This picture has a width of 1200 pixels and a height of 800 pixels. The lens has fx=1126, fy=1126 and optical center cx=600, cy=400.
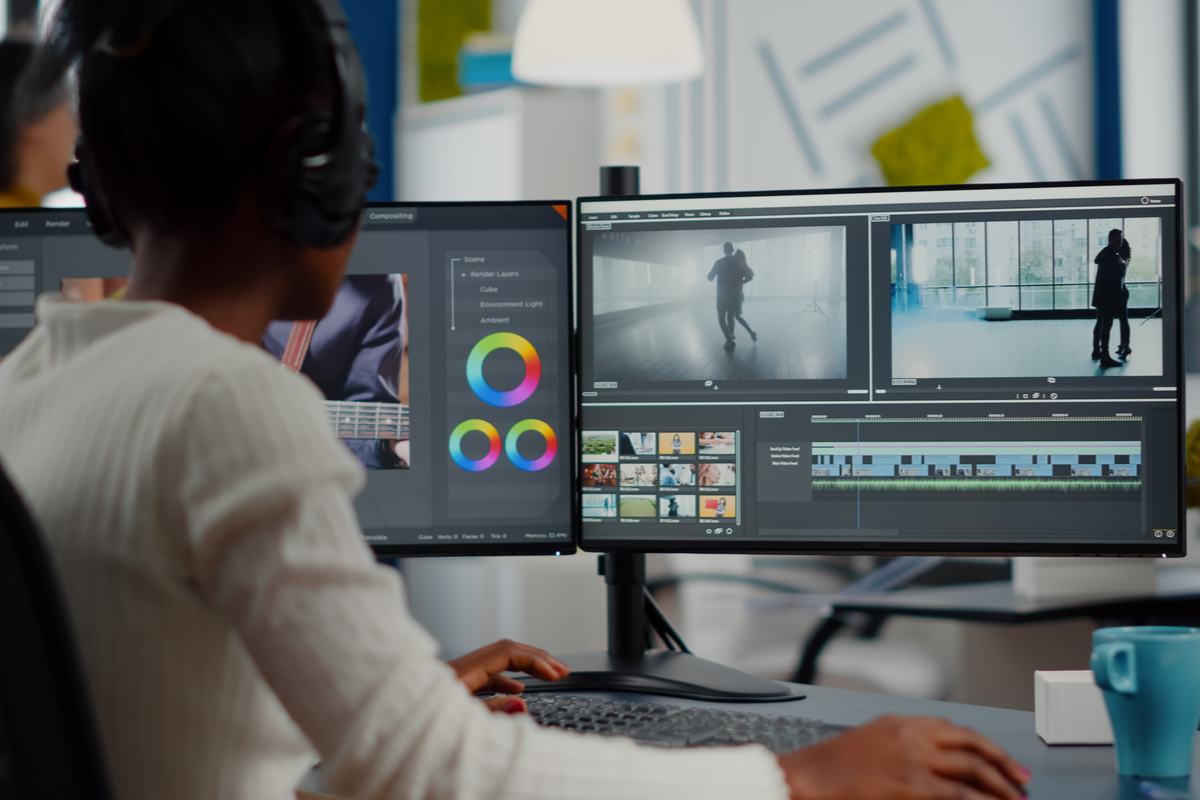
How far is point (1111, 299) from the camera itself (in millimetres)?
1146

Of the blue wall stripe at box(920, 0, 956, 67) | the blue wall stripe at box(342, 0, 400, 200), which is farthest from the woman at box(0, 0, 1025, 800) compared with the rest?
the blue wall stripe at box(342, 0, 400, 200)

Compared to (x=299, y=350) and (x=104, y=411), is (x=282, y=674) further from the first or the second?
(x=299, y=350)

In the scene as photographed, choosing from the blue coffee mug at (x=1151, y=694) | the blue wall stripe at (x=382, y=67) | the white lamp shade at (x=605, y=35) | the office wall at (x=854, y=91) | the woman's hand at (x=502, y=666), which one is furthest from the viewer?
the blue wall stripe at (x=382, y=67)

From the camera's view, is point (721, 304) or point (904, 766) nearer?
point (904, 766)

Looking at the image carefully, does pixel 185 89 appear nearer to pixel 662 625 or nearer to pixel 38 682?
pixel 38 682

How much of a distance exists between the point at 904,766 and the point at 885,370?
1.84 ft

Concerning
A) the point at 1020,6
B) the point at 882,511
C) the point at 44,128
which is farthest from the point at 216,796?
the point at 1020,6

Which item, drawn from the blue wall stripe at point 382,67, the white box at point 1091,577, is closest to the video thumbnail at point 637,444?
the white box at point 1091,577

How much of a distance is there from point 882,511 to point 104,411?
0.85 m

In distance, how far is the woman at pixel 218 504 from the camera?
502mm

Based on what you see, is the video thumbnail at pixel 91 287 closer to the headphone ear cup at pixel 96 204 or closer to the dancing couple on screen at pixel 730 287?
the headphone ear cup at pixel 96 204

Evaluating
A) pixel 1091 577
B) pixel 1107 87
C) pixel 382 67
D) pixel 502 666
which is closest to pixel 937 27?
pixel 1107 87

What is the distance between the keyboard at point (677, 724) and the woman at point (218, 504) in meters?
0.32

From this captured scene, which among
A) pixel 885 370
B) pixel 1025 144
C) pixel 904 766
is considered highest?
pixel 1025 144
